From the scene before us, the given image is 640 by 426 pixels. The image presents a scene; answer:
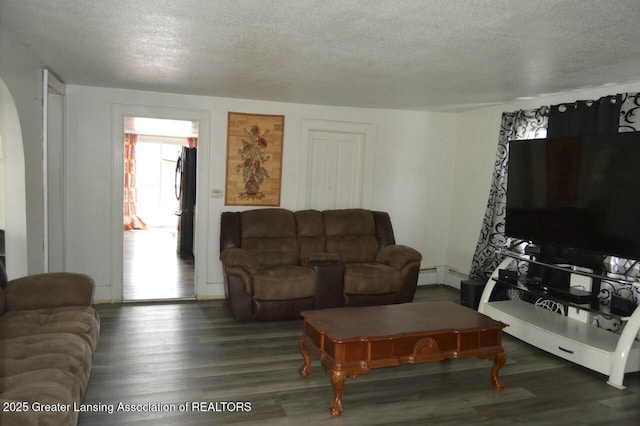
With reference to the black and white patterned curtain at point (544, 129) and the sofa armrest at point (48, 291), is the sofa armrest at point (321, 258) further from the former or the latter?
the sofa armrest at point (48, 291)

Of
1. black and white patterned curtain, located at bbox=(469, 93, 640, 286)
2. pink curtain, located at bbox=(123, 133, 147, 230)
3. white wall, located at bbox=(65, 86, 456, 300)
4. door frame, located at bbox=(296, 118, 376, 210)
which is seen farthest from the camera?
pink curtain, located at bbox=(123, 133, 147, 230)

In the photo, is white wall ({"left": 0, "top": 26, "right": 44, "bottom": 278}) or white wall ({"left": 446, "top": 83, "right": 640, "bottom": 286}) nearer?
white wall ({"left": 0, "top": 26, "right": 44, "bottom": 278})

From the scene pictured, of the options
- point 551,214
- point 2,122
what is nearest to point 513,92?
point 551,214

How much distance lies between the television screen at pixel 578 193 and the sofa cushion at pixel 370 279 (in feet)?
4.26

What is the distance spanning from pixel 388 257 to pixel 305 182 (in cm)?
142

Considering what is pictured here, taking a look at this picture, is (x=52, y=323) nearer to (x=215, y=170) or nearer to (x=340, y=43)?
(x=340, y=43)

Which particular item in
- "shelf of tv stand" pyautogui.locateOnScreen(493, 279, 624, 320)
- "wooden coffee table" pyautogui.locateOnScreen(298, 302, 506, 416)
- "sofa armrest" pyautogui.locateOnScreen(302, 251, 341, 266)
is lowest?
"wooden coffee table" pyautogui.locateOnScreen(298, 302, 506, 416)

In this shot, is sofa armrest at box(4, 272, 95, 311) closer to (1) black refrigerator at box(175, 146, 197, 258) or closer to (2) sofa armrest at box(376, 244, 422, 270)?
(2) sofa armrest at box(376, 244, 422, 270)

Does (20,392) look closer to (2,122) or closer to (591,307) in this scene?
(2,122)

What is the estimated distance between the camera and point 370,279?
16.5 feet

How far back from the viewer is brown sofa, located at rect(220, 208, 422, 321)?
183 inches

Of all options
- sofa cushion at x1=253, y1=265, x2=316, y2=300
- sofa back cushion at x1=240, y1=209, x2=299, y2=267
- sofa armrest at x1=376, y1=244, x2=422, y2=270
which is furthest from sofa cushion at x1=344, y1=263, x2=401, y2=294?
sofa back cushion at x1=240, y1=209, x2=299, y2=267

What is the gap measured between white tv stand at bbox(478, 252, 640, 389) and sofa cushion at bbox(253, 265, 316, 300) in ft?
5.75

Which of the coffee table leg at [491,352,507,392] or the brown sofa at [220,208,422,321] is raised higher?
the brown sofa at [220,208,422,321]
